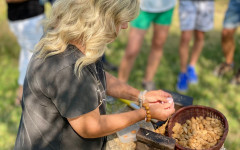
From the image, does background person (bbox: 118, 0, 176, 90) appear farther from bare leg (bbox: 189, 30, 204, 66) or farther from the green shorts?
bare leg (bbox: 189, 30, 204, 66)

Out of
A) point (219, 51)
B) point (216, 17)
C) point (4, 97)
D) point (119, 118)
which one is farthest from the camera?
point (216, 17)

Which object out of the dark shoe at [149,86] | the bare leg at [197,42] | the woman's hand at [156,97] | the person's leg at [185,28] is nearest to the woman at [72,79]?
the woman's hand at [156,97]

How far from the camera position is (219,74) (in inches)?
191

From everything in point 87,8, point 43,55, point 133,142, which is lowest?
point 133,142

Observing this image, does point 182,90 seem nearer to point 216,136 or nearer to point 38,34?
point 38,34

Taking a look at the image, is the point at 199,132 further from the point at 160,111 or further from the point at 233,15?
the point at 233,15

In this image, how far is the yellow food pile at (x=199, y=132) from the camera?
75.9 inches

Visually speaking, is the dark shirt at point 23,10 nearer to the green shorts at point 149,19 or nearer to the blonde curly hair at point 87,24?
the green shorts at point 149,19

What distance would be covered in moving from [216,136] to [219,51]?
12.7 ft

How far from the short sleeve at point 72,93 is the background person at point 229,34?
11.6 feet

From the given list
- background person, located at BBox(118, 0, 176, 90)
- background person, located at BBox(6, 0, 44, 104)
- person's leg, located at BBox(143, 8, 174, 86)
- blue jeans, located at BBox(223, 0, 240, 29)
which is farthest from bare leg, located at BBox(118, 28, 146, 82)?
blue jeans, located at BBox(223, 0, 240, 29)

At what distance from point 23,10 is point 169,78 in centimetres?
242

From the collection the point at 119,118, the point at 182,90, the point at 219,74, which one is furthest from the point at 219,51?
the point at 119,118

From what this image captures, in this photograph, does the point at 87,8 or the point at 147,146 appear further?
the point at 147,146
